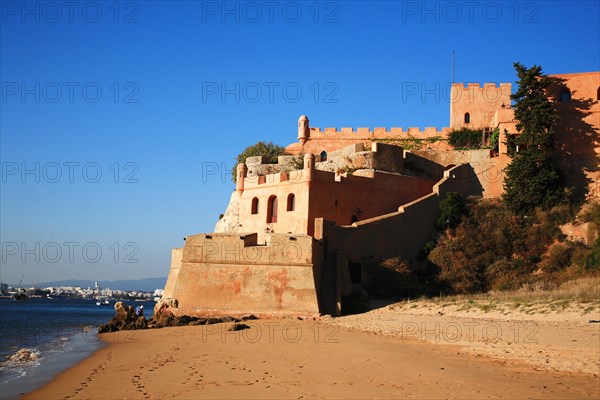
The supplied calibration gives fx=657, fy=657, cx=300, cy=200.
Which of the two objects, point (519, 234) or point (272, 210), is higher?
point (272, 210)

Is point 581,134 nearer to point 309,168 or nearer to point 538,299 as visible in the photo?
point 309,168

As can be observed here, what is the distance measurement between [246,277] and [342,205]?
7.08m

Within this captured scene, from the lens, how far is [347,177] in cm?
2948

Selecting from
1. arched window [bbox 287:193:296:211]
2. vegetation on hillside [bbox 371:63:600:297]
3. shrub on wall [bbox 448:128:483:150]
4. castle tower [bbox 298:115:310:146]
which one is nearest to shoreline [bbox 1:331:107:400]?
arched window [bbox 287:193:296:211]

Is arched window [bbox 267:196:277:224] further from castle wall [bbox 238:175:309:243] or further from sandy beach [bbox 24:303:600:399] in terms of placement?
sandy beach [bbox 24:303:600:399]

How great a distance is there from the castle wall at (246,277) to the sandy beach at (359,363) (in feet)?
8.26

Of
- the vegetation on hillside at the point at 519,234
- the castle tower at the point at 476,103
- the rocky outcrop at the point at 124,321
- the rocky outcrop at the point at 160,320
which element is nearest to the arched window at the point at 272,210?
the rocky outcrop at the point at 160,320

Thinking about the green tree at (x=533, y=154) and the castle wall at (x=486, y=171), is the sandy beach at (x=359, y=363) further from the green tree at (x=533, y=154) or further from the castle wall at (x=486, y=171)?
the castle wall at (x=486, y=171)

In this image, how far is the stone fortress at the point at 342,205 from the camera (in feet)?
77.3

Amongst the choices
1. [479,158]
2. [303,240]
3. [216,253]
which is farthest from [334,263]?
[479,158]

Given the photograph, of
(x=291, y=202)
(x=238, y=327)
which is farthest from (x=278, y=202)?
(x=238, y=327)

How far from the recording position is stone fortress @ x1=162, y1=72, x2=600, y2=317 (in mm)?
23562

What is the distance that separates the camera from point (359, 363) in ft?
45.8

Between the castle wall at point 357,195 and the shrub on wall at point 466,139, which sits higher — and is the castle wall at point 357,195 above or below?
below
